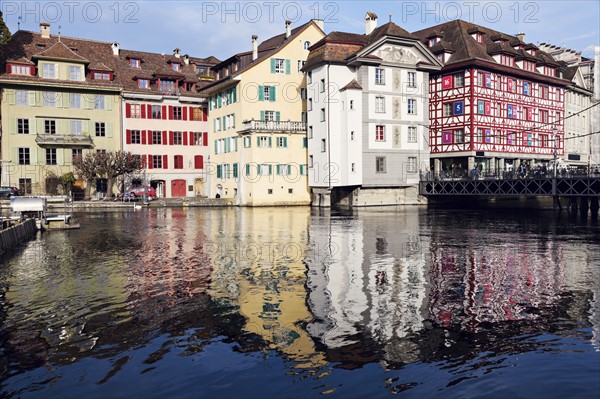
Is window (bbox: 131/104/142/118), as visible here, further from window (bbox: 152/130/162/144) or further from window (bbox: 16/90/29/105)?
window (bbox: 16/90/29/105)

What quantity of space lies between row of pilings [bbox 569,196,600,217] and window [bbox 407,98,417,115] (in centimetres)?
1752

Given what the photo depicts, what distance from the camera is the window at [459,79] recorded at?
61766mm

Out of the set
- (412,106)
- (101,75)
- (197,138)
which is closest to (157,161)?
(197,138)

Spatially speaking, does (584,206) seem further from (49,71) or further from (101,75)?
(49,71)

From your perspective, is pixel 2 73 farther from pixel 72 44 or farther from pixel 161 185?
pixel 161 185

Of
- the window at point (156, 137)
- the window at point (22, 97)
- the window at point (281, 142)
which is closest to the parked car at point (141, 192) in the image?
the window at point (156, 137)

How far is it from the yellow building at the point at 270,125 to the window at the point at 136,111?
9.44m

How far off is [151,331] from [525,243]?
71.1 feet

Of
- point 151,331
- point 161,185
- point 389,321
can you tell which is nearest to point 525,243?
point 389,321

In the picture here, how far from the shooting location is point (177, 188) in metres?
68.4

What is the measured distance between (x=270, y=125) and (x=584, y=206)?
31.6 m

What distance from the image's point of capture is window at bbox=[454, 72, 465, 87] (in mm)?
61766

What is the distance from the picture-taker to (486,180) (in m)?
52.9

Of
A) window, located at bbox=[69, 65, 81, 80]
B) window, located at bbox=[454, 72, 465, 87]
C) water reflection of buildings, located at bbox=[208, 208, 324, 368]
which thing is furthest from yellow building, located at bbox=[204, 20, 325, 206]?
water reflection of buildings, located at bbox=[208, 208, 324, 368]
